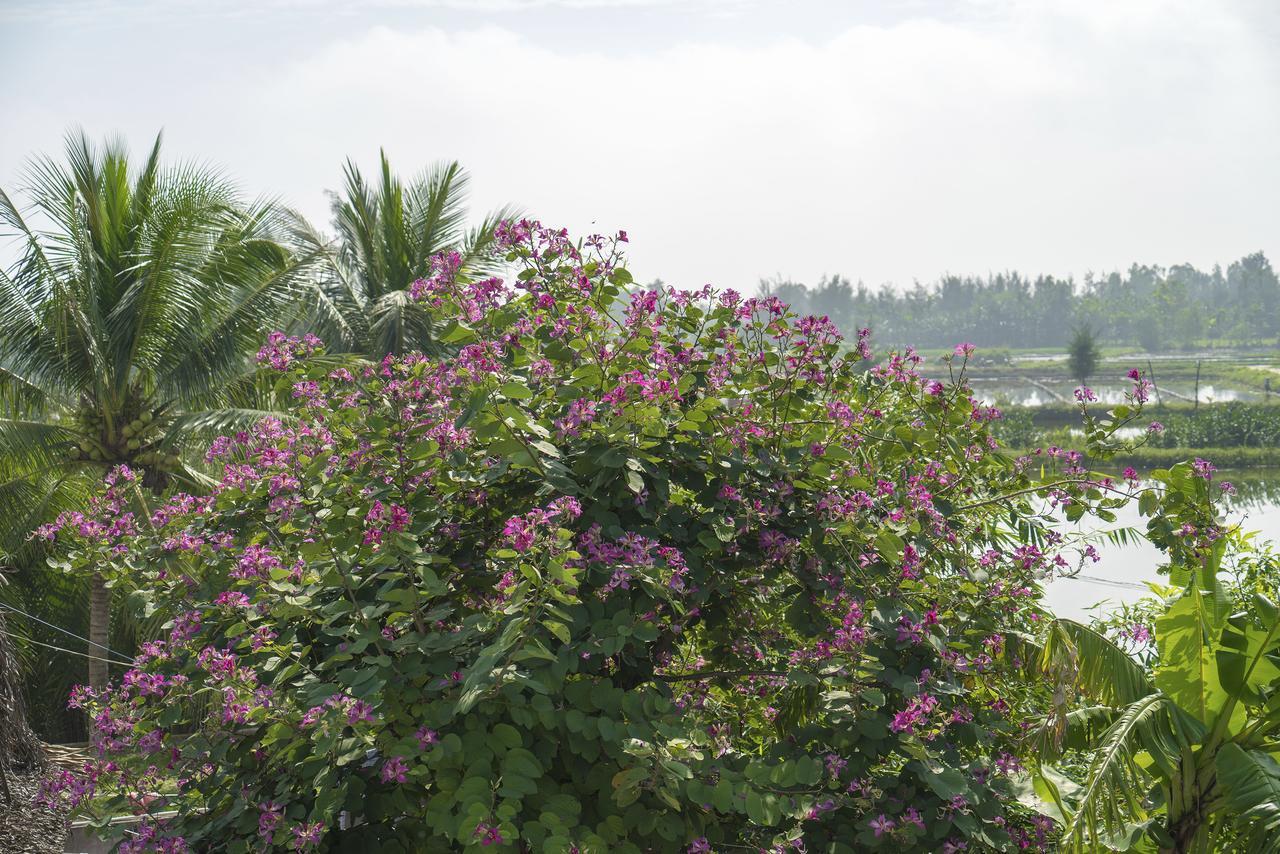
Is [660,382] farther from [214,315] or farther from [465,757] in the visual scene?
[214,315]

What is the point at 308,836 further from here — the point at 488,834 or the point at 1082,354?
the point at 1082,354

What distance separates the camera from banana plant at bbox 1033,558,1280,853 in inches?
162


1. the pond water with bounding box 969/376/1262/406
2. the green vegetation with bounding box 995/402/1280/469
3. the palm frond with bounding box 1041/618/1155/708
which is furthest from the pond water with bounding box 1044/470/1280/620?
the palm frond with bounding box 1041/618/1155/708

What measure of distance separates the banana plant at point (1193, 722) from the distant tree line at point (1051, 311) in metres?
100

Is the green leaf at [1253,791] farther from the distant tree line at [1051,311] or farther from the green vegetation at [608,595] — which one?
the distant tree line at [1051,311]

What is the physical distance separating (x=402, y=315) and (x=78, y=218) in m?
3.33

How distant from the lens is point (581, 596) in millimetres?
2830

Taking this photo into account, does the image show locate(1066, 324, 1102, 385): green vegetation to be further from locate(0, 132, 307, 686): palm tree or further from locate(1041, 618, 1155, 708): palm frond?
locate(1041, 618, 1155, 708): palm frond

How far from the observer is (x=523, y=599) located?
2.34 m

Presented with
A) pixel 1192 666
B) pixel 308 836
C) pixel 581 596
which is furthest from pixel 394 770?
pixel 1192 666

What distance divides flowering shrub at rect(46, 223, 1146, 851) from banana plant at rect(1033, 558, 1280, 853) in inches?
41.9

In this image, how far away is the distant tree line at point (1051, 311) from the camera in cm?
11294

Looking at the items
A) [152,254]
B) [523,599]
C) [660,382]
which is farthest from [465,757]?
[152,254]

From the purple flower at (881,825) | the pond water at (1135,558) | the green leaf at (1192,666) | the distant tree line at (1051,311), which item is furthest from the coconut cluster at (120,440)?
the distant tree line at (1051,311)
